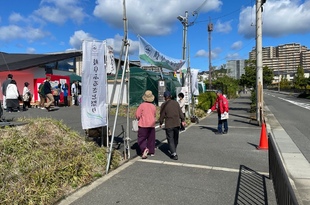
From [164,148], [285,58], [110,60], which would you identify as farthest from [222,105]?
[285,58]

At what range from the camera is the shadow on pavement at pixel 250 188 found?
4.18m

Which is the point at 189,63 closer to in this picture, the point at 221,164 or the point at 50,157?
the point at 221,164

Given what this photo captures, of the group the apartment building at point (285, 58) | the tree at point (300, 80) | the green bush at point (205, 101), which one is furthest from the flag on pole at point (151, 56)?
the apartment building at point (285, 58)

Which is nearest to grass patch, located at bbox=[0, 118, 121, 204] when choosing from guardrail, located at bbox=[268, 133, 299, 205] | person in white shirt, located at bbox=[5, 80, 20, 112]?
guardrail, located at bbox=[268, 133, 299, 205]

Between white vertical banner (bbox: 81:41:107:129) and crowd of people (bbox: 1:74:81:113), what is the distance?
8.50 metres

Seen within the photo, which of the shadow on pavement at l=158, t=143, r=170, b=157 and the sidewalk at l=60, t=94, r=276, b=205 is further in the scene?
the shadow on pavement at l=158, t=143, r=170, b=157

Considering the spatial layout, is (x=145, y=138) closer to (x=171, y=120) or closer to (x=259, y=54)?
(x=171, y=120)

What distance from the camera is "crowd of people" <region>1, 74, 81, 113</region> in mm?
12555

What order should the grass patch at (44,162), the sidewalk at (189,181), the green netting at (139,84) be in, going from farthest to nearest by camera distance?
the green netting at (139,84)
the sidewalk at (189,181)
the grass patch at (44,162)

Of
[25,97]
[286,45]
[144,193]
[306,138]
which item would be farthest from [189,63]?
[286,45]

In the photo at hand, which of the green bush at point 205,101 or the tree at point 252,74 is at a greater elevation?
the tree at point 252,74

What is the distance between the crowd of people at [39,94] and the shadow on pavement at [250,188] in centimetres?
1114

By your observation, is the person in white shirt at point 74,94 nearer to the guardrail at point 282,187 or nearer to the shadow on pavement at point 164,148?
the shadow on pavement at point 164,148

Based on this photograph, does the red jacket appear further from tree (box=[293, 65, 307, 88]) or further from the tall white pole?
tree (box=[293, 65, 307, 88])
